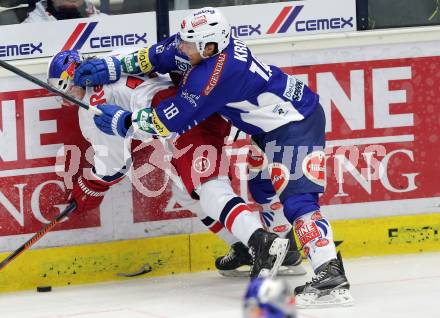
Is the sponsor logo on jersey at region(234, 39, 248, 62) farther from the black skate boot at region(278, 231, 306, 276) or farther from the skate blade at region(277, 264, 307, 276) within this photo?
the skate blade at region(277, 264, 307, 276)

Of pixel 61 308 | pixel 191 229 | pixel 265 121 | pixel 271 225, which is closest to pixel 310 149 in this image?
pixel 265 121

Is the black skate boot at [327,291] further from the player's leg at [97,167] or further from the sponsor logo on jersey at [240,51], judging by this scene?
the player's leg at [97,167]

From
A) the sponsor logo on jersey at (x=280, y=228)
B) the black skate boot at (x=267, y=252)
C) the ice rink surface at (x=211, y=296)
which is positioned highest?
the sponsor logo on jersey at (x=280, y=228)

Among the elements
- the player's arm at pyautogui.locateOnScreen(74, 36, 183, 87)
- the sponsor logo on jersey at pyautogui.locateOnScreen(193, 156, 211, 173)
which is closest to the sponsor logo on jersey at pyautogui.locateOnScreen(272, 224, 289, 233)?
the sponsor logo on jersey at pyautogui.locateOnScreen(193, 156, 211, 173)

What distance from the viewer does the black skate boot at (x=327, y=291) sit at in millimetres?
4371

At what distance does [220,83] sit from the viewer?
443 centimetres

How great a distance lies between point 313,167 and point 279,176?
0.15 meters

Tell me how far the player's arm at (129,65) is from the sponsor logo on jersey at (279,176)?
0.65 meters

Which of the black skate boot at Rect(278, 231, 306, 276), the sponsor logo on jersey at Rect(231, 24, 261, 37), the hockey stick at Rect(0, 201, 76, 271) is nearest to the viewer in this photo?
the hockey stick at Rect(0, 201, 76, 271)

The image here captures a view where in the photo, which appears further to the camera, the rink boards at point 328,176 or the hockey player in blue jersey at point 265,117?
the rink boards at point 328,176

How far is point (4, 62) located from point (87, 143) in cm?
60

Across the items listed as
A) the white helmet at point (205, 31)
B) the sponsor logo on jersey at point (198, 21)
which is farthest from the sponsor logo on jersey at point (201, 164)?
the sponsor logo on jersey at point (198, 21)

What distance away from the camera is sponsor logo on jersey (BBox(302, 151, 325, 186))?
456 centimetres

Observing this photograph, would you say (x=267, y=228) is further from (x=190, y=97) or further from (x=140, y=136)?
(x=190, y=97)
